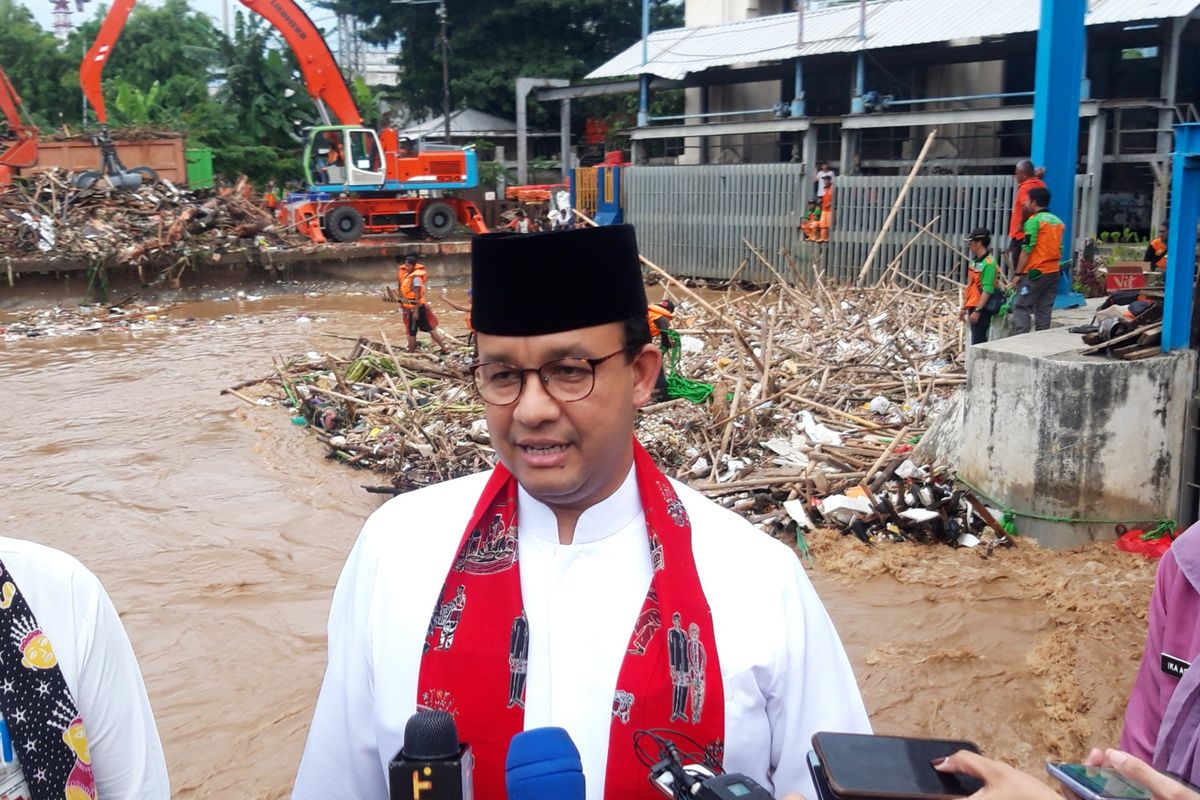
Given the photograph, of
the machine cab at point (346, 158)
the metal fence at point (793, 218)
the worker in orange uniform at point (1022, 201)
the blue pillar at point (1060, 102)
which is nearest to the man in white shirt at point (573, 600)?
the worker in orange uniform at point (1022, 201)

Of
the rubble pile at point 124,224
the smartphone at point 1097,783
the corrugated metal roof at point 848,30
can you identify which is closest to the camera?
the smartphone at point 1097,783

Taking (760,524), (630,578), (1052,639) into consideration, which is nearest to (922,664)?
(1052,639)

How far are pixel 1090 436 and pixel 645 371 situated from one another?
17.5 feet

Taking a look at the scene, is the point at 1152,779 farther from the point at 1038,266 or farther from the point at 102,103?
the point at 102,103

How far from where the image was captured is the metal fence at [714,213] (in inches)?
805

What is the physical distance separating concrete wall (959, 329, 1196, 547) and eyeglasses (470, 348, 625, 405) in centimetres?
541

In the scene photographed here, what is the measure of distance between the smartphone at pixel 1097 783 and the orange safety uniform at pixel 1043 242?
25.7 feet

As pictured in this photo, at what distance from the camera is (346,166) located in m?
22.8

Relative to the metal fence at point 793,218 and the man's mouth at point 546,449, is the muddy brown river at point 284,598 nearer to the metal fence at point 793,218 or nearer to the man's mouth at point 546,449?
the man's mouth at point 546,449

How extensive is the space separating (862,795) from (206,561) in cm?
713

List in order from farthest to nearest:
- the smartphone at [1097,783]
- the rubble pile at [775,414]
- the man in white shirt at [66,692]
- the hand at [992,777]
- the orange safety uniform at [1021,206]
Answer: the orange safety uniform at [1021,206]
the rubble pile at [775,414]
the man in white shirt at [66,692]
the smartphone at [1097,783]
the hand at [992,777]

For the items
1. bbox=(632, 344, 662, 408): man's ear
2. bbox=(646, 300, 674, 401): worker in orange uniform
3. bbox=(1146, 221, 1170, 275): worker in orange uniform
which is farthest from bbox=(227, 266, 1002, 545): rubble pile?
bbox=(632, 344, 662, 408): man's ear

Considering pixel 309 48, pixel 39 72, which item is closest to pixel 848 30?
pixel 309 48

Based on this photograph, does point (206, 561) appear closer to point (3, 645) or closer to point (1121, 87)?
point (3, 645)
